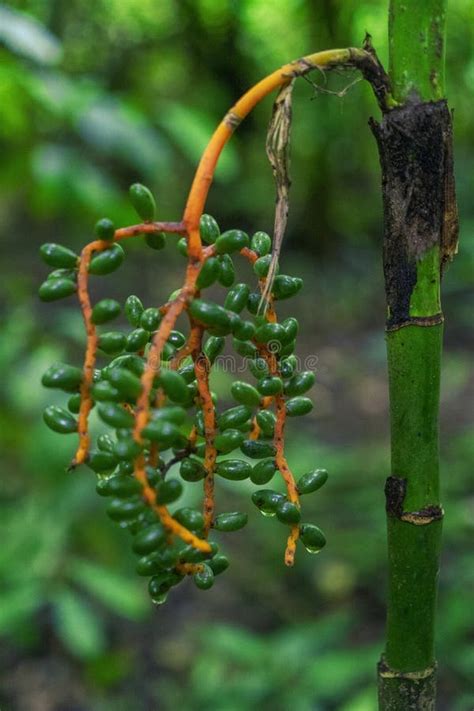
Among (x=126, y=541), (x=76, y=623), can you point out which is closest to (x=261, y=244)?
(x=76, y=623)

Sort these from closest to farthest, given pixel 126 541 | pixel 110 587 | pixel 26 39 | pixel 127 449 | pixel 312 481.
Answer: pixel 127 449, pixel 312 481, pixel 26 39, pixel 110 587, pixel 126 541

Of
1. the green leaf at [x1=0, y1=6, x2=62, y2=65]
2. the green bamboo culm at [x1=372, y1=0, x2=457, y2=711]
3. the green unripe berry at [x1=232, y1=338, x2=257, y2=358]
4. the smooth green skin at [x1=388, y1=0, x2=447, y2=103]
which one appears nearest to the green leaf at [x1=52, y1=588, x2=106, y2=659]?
the green leaf at [x1=0, y1=6, x2=62, y2=65]

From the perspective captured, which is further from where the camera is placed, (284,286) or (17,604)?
(17,604)

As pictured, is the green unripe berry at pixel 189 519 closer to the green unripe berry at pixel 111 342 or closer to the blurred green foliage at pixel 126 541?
the green unripe berry at pixel 111 342

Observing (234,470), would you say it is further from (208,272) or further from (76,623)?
(76,623)

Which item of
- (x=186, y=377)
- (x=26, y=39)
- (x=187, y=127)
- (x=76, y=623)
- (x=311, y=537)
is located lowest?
(x=76, y=623)

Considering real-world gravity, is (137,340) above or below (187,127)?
below

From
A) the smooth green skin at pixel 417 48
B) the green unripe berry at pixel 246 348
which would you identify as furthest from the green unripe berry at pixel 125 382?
the smooth green skin at pixel 417 48
